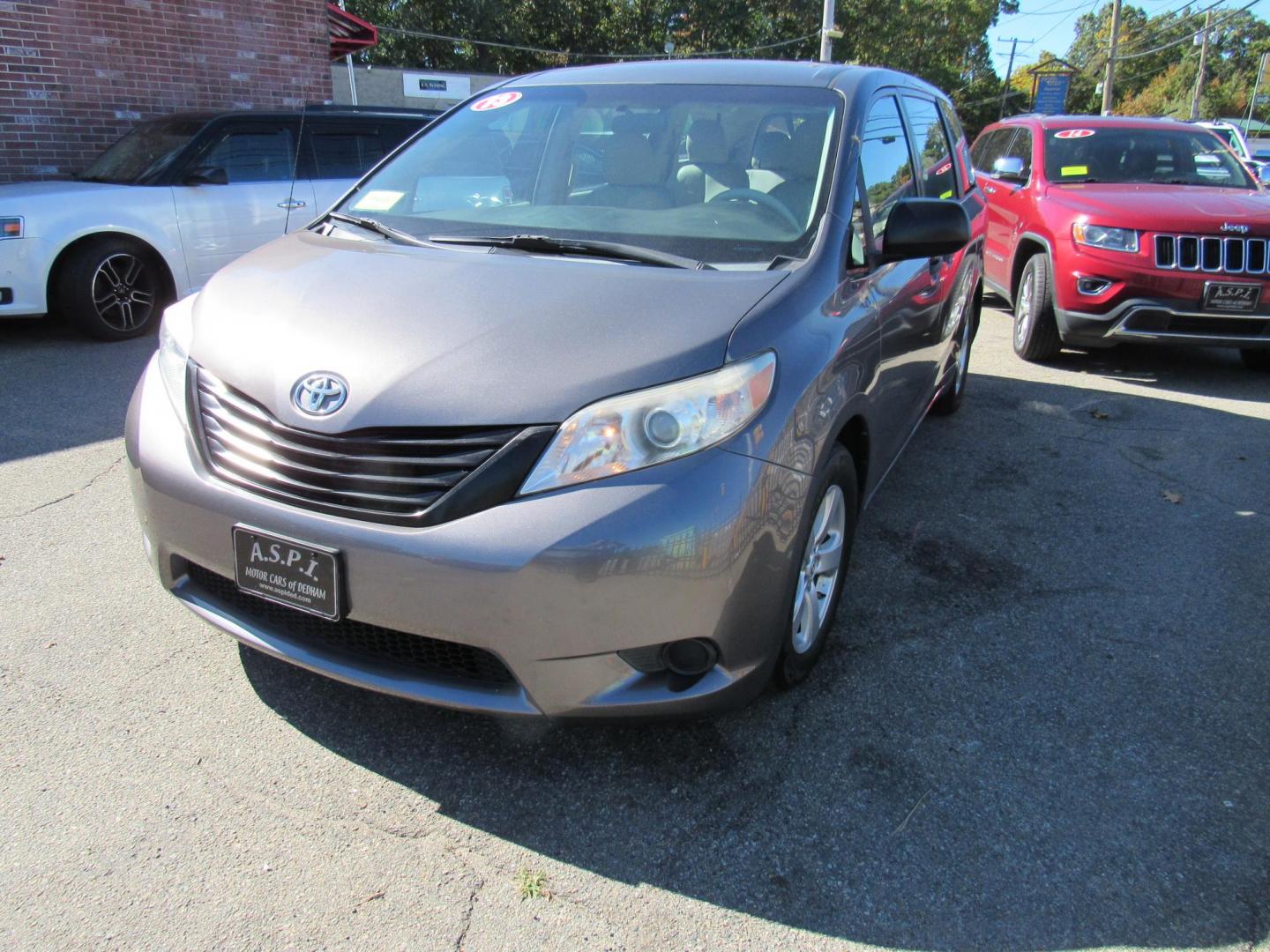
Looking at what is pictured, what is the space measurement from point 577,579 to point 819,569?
98 centimetres

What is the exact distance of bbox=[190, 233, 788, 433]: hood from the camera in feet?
6.88

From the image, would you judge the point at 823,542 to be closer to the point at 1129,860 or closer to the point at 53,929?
the point at 1129,860

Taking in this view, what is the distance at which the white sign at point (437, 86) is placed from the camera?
24203 mm

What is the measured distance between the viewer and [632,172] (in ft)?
10.4

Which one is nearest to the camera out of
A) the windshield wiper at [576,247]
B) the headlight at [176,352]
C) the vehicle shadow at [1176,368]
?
the headlight at [176,352]

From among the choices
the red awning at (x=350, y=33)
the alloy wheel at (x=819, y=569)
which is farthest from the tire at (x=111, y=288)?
the red awning at (x=350, y=33)

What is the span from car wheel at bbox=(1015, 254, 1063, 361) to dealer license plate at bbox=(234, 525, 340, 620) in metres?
5.94

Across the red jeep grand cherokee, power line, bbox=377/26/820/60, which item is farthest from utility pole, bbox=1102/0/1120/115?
the red jeep grand cherokee

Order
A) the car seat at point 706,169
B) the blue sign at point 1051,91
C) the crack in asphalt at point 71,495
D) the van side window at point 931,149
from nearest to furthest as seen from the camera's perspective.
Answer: the car seat at point 706,169, the crack in asphalt at point 71,495, the van side window at point 931,149, the blue sign at point 1051,91

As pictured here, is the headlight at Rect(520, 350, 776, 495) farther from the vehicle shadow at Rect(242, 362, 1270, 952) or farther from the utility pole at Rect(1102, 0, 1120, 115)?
the utility pole at Rect(1102, 0, 1120, 115)

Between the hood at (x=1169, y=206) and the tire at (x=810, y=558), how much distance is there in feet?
15.0

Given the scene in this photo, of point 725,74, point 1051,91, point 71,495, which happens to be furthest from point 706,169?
point 1051,91

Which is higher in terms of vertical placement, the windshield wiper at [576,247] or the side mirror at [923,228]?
the side mirror at [923,228]

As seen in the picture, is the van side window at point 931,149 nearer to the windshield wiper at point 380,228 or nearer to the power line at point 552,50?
the windshield wiper at point 380,228
